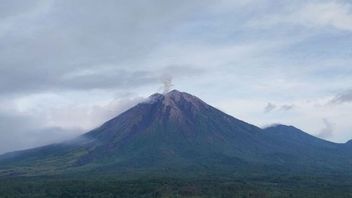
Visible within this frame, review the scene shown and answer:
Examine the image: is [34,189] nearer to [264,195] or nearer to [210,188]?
[210,188]

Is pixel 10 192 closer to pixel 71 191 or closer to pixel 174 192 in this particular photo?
pixel 71 191

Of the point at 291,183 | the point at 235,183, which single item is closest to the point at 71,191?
the point at 235,183

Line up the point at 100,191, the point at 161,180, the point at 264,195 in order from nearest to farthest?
the point at 264,195 < the point at 100,191 < the point at 161,180

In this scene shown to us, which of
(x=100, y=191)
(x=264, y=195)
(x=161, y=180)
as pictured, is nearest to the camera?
(x=264, y=195)

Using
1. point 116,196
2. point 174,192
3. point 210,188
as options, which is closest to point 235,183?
point 210,188

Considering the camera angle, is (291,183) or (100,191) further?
(291,183)

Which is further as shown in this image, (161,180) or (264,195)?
(161,180)
